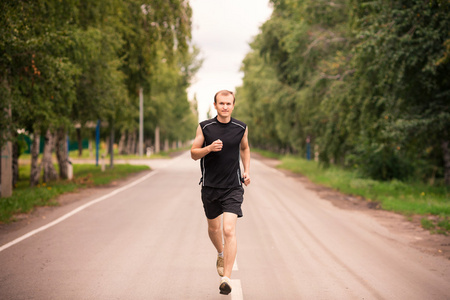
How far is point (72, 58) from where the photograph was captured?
44.7 feet

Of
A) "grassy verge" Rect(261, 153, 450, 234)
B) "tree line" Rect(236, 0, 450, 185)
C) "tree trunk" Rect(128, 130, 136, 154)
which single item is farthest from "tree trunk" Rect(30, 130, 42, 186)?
"tree trunk" Rect(128, 130, 136, 154)

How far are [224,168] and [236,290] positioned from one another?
135cm

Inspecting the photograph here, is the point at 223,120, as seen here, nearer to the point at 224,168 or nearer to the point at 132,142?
the point at 224,168

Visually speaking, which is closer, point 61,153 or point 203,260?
point 203,260

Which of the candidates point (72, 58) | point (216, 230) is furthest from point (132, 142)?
point (216, 230)

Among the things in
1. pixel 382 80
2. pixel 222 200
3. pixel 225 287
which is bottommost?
pixel 225 287

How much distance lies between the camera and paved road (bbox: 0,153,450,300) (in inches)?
200

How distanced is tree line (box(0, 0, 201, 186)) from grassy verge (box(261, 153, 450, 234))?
26.1ft

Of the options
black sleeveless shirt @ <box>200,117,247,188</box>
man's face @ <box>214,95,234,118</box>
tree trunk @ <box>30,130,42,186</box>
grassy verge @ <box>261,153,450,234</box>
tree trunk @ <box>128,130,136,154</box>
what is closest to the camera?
man's face @ <box>214,95,234,118</box>

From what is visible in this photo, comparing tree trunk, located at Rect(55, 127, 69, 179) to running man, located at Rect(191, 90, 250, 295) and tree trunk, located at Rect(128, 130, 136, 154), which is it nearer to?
running man, located at Rect(191, 90, 250, 295)

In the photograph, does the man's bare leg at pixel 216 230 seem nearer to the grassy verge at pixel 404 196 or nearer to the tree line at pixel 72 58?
the grassy verge at pixel 404 196

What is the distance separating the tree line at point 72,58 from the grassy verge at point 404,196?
7951 mm

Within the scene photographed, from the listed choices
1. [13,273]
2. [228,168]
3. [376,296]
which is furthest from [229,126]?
[13,273]

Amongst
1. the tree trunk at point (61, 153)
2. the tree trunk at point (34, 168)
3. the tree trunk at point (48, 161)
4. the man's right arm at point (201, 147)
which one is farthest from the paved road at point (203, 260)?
the tree trunk at point (61, 153)
